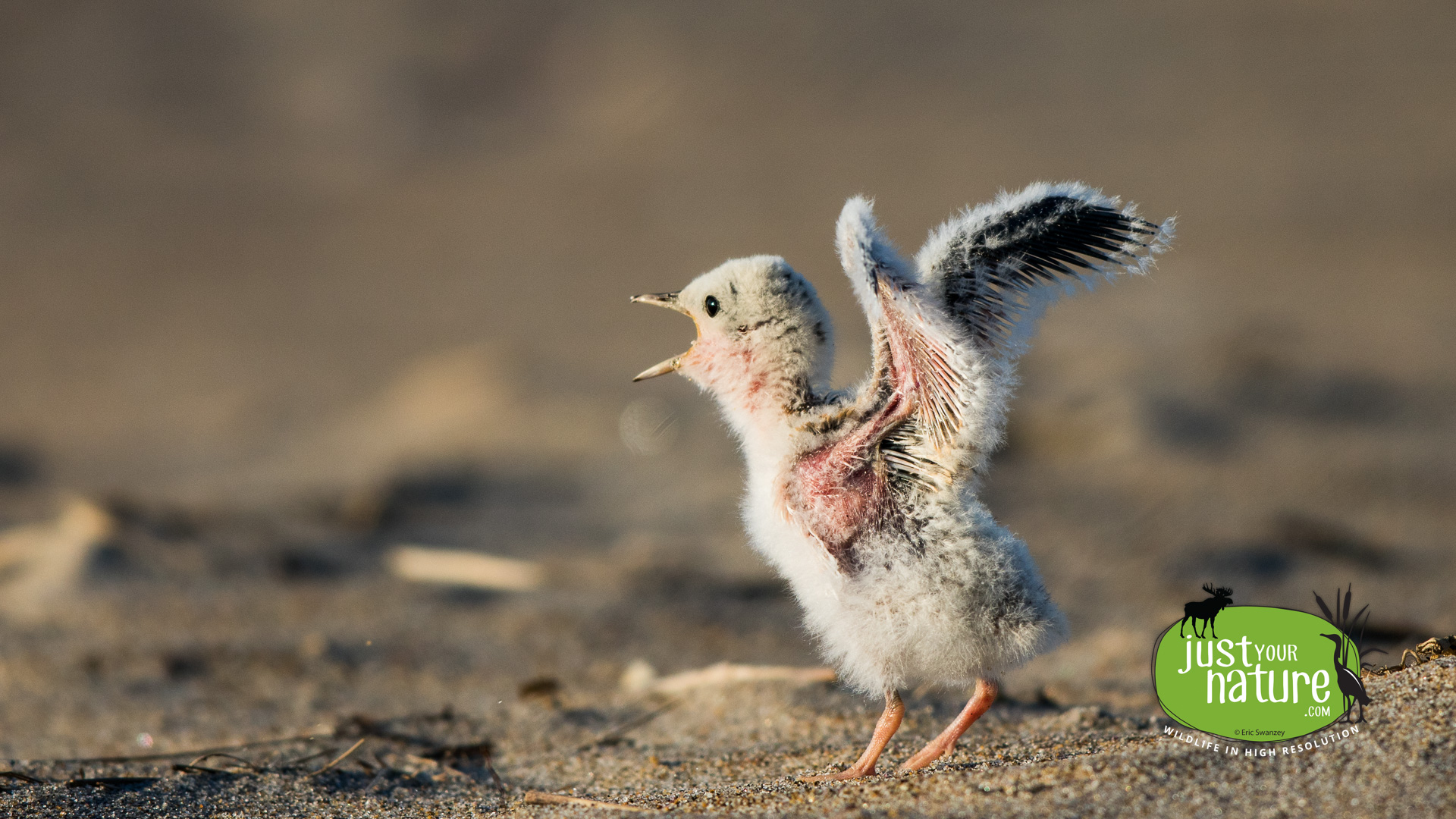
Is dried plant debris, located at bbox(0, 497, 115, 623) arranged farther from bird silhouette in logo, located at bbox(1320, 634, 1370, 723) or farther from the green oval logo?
bird silhouette in logo, located at bbox(1320, 634, 1370, 723)

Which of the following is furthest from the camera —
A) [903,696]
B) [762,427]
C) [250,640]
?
[250,640]

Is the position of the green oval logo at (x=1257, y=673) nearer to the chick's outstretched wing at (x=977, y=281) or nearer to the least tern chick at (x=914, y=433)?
the least tern chick at (x=914, y=433)

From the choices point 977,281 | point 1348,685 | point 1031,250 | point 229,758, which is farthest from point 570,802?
point 1348,685

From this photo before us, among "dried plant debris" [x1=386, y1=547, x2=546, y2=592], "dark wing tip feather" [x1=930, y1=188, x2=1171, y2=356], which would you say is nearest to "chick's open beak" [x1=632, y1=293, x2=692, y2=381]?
"dark wing tip feather" [x1=930, y1=188, x2=1171, y2=356]

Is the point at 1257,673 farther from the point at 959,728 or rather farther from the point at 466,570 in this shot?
the point at 466,570

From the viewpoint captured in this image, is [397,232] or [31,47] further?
[31,47]

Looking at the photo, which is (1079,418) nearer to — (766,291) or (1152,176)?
(766,291)

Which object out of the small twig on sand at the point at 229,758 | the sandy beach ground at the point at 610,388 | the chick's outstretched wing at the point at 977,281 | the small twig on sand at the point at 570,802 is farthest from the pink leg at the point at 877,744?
the small twig on sand at the point at 229,758

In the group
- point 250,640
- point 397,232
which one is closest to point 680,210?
point 397,232
